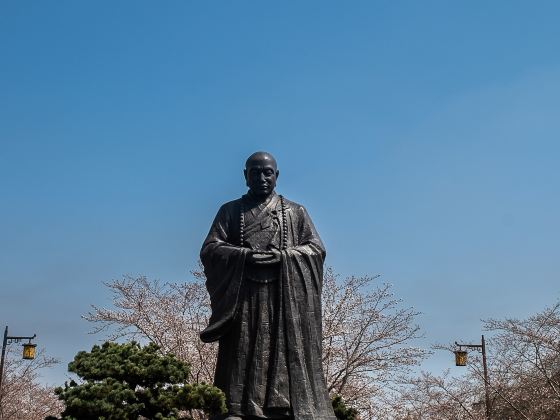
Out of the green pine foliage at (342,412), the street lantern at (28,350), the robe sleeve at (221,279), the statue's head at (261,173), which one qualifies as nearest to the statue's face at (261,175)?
the statue's head at (261,173)

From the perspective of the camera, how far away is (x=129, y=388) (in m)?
10.9

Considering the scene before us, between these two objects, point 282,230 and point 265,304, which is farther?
point 282,230

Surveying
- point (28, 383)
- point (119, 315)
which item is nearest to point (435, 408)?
point (119, 315)

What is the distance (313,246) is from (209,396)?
2529mm

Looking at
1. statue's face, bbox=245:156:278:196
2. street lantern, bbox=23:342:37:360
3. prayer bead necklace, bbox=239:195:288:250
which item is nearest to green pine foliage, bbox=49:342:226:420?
prayer bead necklace, bbox=239:195:288:250

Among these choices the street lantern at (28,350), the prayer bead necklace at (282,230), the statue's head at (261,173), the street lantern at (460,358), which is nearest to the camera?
the prayer bead necklace at (282,230)

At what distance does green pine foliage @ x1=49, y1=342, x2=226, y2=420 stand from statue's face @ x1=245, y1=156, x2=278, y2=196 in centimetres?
286

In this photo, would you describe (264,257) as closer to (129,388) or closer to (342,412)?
(129,388)

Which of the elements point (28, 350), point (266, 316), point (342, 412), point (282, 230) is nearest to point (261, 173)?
point (282, 230)

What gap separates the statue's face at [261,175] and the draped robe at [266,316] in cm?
22

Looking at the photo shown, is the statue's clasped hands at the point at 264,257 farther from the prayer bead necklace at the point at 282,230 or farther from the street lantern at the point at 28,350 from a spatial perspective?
the street lantern at the point at 28,350

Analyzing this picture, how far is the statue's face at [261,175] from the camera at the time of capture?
10.9m

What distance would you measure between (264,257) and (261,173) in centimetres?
128

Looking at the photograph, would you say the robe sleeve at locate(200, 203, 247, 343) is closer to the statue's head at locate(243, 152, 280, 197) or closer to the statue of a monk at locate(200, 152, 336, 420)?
the statue of a monk at locate(200, 152, 336, 420)
